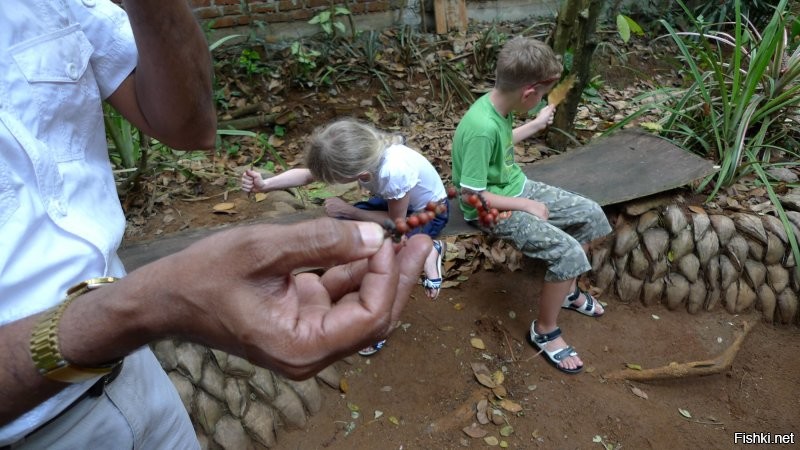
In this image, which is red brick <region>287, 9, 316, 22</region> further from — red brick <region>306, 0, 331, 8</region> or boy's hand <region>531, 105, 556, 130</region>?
boy's hand <region>531, 105, 556, 130</region>

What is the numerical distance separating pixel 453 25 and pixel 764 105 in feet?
10.0

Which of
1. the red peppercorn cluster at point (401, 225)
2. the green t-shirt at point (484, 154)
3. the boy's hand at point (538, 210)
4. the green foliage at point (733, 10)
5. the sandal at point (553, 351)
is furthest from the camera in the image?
the green foliage at point (733, 10)

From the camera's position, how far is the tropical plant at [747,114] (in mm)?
3264

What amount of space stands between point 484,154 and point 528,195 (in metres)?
0.48

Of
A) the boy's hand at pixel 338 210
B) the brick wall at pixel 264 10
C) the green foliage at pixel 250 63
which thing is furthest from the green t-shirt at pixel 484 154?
the brick wall at pixel 264 10

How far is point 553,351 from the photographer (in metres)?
2.80

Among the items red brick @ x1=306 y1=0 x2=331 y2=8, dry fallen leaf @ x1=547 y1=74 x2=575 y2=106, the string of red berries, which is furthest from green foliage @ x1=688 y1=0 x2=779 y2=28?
the string of red berries

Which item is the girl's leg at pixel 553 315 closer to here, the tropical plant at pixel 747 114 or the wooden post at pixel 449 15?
the tropical plant at pixel 747 114

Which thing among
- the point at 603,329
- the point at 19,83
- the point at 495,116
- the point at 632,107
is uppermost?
the point at 19,83

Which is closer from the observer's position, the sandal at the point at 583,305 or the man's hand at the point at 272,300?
the man's hand at the point at 272,300

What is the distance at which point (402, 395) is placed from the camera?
2.62 meters

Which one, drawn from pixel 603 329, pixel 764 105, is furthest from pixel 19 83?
pixel 764 105

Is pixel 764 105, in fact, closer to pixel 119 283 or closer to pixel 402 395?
pixel 402 395

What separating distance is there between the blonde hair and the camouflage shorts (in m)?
0.76
